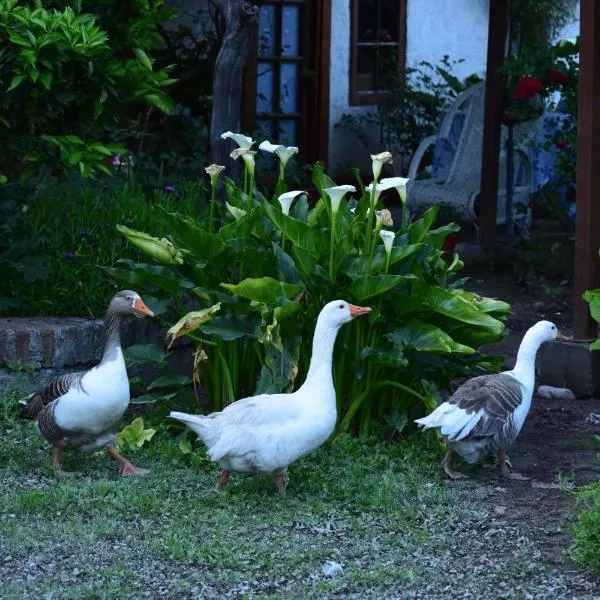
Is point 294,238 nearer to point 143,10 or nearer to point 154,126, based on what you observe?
point 143,10

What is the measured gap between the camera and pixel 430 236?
611 cm

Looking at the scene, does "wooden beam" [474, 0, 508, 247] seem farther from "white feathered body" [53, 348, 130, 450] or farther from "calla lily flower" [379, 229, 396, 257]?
"white feathered body" [53, 348, 130, 450]

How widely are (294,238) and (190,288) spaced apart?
528mm

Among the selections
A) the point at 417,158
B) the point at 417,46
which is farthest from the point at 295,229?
the point at 417,46

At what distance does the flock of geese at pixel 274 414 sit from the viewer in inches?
195

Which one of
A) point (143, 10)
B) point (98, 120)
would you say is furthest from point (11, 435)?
point (143, 10)

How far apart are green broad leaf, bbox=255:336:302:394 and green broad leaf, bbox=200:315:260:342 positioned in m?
0.13

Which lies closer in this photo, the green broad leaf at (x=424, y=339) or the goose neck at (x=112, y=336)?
the goose neck at (x=112, y=336)

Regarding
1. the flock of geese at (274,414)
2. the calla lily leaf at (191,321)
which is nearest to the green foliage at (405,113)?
the calla lily leaf at (191,321)

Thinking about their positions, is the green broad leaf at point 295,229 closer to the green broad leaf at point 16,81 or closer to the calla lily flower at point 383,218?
the calla lily flower at point 383,218

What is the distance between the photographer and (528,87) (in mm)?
9688

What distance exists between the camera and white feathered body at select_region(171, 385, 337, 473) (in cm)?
493

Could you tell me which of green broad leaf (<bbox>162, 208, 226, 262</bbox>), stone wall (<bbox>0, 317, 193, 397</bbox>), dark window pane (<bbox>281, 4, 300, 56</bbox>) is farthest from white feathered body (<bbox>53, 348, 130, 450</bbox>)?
dark window pane (<bbox>281, 4, 300, 56</bbox>)

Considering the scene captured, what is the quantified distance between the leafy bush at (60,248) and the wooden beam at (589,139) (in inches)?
79.2
